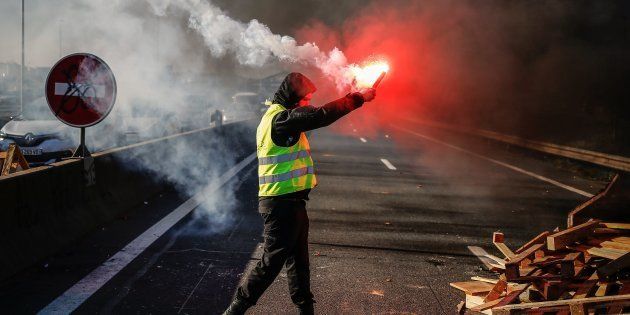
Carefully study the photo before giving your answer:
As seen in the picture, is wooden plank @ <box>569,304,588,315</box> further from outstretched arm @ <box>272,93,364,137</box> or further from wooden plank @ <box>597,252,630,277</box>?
outstretched arm @ <box>272,93,364,137</box>

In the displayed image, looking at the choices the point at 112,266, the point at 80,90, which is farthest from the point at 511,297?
the point at 80,90

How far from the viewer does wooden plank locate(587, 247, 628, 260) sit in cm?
490

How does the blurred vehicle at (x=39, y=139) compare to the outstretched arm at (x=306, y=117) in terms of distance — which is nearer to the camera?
the outstretched arm at (x=306, y=117)

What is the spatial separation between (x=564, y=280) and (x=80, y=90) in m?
5.84

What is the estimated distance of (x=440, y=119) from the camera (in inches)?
2041

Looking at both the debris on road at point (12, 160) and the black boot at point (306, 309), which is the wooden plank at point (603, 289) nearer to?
the black boot at point (306, 309)

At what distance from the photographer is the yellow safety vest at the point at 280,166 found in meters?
4.65

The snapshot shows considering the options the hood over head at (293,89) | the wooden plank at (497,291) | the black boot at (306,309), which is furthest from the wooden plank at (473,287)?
the hood over head at (293,89)

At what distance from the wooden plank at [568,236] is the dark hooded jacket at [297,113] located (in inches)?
79.2

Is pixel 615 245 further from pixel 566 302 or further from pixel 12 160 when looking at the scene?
pixel 12 160

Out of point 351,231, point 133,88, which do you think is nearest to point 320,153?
point 133,88

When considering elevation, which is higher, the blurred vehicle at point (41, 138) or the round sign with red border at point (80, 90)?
the round sign with red border at point (80, 90)

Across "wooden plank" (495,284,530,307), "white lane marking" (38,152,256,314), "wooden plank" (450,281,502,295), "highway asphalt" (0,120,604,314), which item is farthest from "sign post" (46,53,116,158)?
"wooden plank" (495,284,530,307)

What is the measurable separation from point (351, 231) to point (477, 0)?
108 ft
